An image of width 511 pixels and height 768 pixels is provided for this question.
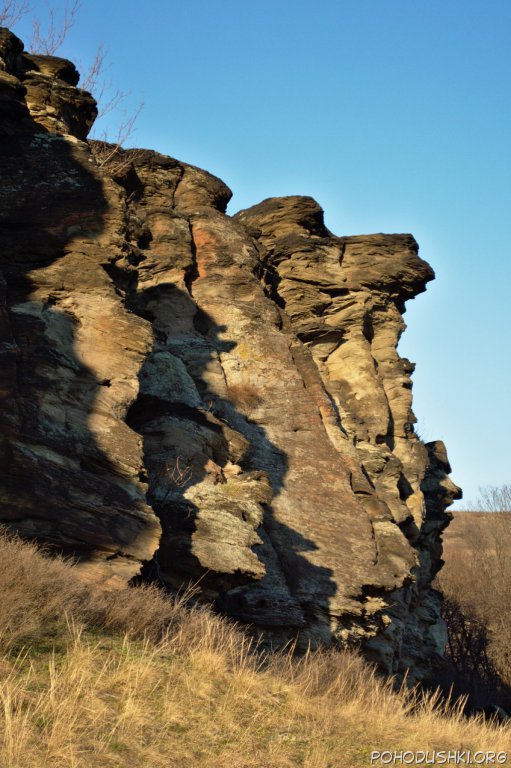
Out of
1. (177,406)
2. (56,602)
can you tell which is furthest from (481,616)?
(56,602)

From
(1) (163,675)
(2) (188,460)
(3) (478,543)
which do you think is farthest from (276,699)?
(3) (478,543)

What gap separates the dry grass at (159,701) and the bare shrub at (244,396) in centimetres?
949

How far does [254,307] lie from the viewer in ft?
69.5

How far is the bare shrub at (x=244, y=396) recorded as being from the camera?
19.3m

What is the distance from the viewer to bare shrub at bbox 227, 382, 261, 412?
63.2ft

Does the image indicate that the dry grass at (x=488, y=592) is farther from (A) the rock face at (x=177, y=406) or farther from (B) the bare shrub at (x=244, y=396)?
(B) the bare shrub at (x=244, y=396)

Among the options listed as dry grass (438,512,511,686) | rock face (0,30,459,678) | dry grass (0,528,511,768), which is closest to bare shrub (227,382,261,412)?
rock face (0,30,459,678)

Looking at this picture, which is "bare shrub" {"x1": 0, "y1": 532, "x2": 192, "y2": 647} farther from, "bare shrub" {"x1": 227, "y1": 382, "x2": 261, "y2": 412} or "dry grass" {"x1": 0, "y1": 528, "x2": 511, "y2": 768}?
"bare shrub" {"x1": 227, "y1": 382, "x2": 261, "y2": 412}

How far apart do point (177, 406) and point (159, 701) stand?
793 cm

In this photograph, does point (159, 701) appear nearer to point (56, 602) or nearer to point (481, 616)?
point (56, 602)

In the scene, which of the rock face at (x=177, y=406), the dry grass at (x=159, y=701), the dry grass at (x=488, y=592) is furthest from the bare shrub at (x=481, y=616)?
the dry grass at (x=159, y=701)

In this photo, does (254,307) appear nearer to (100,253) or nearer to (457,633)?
(100,253)

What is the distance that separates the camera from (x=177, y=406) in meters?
14.9

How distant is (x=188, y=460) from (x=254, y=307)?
8.36 m
